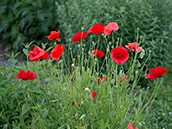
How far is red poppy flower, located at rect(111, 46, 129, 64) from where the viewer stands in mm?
1391

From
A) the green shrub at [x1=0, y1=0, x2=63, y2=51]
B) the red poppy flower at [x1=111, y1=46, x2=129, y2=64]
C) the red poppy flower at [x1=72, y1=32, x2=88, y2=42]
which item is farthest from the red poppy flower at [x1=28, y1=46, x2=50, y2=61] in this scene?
the green shrub at [x1=0, y1=0, x2=63, y2=51]

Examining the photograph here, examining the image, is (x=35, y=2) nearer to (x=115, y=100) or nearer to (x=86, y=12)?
(x=86, y=12)

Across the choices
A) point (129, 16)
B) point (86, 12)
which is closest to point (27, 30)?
point (86, 12)

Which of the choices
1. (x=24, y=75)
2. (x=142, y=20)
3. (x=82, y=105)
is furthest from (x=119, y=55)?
(x=142, y=20)

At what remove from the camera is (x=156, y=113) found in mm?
2789

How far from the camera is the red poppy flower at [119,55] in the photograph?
54.7 inches

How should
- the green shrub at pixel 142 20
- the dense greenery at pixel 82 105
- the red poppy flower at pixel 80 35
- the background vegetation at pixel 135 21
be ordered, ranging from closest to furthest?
the dense greenery at pixel 82 105 → the red poppy flower at pixel 80 35 → the background vegetation at pixel 135 21 → the green shrub at pixel 142 20

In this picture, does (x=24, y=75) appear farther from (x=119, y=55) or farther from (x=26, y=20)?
(x=26, y=20)

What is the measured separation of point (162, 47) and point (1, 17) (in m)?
3.76

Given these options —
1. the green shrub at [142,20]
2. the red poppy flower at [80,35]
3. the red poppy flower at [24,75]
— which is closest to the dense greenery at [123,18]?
the green shrub at [142,20]

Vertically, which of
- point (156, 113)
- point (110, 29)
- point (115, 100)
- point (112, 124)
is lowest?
point (156, 113)

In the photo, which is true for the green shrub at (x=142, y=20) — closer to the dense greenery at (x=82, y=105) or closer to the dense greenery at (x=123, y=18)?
the dense greenery at (x=123, y=18)

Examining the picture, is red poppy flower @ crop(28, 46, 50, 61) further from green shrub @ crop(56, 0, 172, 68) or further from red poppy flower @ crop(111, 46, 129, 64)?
green shrub @ crop(56, 0, 172, 68)

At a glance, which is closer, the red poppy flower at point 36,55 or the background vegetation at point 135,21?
the red poppy flower at point 36,55
